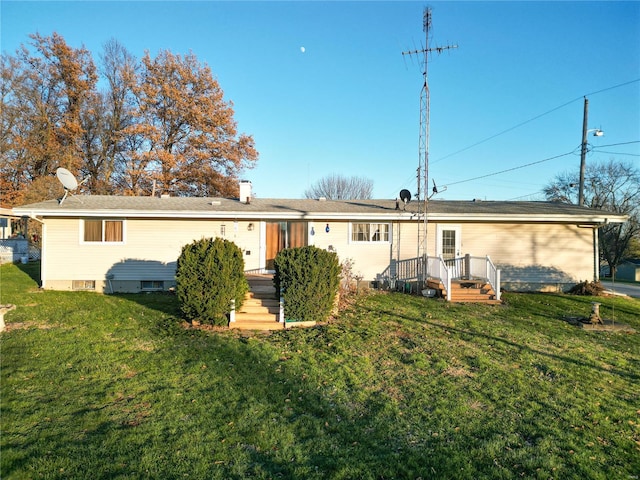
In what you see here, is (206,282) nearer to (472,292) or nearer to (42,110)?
(472,292)

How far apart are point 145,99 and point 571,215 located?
25214mm

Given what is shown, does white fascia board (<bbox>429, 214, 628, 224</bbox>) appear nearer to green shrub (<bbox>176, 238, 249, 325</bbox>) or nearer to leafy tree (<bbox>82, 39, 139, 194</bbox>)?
green shrub (<bbox>176, 238, 249, 325</bbox>)

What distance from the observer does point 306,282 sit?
7.83m

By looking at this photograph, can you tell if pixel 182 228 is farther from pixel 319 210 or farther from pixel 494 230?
pixel 494 230

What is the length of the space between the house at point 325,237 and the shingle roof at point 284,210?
4cm

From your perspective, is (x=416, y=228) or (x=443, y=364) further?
(x=416, y=228)

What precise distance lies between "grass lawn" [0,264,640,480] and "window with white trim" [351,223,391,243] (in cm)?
490

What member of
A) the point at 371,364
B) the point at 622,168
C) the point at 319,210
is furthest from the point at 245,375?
the point at 622,168

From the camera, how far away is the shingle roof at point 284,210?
1146 cm

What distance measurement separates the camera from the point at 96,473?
302 centimetres

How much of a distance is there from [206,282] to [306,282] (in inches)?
84.7

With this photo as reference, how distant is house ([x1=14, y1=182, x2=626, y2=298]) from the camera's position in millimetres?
11820

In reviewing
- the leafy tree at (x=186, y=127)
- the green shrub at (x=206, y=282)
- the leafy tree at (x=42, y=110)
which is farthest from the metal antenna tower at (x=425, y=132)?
the leafy tree at (x=42, y=110)

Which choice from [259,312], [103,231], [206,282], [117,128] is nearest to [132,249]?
[103,231]
